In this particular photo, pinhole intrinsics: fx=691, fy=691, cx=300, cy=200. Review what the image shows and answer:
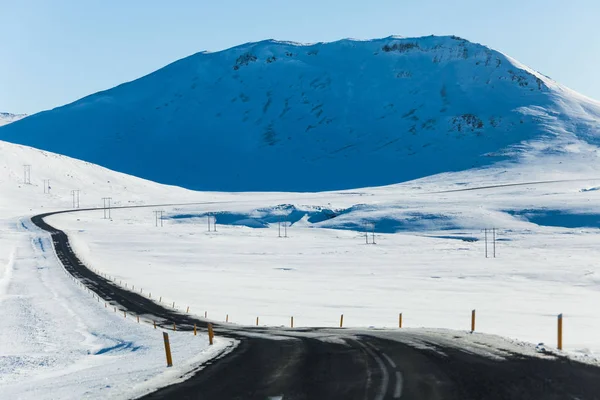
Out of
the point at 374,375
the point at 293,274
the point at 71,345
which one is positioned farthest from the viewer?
the point at 293,274

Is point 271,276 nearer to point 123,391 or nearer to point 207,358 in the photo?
point 207,358

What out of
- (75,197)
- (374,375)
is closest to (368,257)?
(374,375)

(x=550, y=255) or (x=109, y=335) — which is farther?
(x=550, y=255)

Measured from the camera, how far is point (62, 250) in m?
80.4

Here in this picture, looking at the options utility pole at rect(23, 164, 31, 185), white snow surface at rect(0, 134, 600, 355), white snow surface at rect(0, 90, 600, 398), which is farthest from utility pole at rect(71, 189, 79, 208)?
utility pole at rect(23, 164, 31, 185)

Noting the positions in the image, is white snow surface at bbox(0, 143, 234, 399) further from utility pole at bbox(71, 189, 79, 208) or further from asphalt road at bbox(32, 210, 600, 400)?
utility pole at bbox(71, 189, 79, 208)

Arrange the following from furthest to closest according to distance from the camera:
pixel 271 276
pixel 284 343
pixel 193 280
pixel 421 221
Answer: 1. pixel 421 221
2. pixel 271 276
3. pixel 193 280
4. pixel 284 343

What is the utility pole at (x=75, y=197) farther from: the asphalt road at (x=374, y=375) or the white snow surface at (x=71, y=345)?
the asphalt road at (x=374, y=375)

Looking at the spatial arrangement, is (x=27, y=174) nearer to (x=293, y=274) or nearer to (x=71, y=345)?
(x=293, y=274)

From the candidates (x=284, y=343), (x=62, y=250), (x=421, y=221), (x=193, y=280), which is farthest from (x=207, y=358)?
(x=421, y=221)

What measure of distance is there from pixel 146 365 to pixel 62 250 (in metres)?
67.0

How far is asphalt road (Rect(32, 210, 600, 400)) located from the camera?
41.3 ft

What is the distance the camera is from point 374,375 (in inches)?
562

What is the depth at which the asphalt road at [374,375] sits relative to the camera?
12.6 metres
